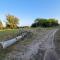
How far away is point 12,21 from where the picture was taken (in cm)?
8588

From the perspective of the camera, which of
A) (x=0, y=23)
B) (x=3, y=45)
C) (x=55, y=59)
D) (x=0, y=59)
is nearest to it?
(x=55, y=59)

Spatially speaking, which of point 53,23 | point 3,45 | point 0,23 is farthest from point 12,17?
point 3,45

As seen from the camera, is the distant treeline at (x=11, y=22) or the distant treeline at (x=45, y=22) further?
the distant treeline at (x=45, y=22)

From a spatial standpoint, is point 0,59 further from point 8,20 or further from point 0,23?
point 8,20

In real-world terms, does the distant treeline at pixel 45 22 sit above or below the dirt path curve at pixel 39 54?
above

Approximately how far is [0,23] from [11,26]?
9108mm

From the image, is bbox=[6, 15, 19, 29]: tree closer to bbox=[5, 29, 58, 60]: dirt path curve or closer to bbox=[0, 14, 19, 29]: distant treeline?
bbox=[0, 14, 19, 29]: distant treeline

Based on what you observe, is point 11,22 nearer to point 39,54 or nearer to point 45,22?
point 45,22

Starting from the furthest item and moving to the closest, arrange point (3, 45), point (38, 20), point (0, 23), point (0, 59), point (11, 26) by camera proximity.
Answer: point (38, 20), point (11, 26), point (0, 23), point (3, 45), point (0, 59)

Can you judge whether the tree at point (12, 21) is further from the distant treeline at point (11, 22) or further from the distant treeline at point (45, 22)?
the distant treeline at point (45, 22)

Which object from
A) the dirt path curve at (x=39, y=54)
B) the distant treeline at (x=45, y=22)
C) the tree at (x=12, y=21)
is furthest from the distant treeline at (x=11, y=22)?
the dirt path curve at (x=39, y=54)

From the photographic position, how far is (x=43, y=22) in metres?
106

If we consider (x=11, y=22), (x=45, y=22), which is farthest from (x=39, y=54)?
(x=45, y=22)

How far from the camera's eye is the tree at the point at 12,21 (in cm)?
8248
